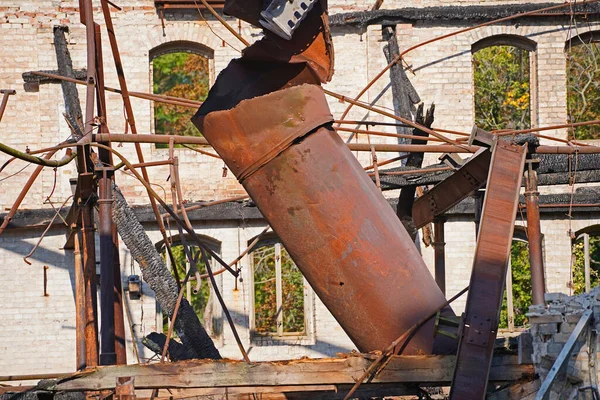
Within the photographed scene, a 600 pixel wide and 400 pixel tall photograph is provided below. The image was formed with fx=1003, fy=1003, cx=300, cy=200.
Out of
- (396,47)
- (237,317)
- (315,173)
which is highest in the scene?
(396,47)

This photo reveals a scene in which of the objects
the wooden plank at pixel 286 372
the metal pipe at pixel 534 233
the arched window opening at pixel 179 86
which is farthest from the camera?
the arched window opening at pixel 179 86

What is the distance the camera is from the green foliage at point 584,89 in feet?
72.6

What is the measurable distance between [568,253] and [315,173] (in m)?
11.5

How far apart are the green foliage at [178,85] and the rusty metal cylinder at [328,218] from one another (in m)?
20.8

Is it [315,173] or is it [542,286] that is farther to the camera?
[542,286]

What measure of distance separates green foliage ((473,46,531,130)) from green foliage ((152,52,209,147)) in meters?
7.23

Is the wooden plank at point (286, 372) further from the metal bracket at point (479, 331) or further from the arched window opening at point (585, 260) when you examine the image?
the arched window opening at point (585, 260)

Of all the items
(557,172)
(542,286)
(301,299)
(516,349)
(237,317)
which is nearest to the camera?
(516,349)

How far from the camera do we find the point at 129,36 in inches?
649

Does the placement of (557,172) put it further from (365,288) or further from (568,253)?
(365,288)

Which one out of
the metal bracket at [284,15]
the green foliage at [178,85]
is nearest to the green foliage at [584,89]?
the green foliage at [178,85]

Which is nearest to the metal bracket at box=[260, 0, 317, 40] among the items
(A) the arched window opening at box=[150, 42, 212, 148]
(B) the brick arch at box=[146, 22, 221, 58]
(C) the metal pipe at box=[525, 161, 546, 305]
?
(C) the metal pipe at box=[525, 161, 546, 305]

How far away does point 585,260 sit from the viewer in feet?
53.4

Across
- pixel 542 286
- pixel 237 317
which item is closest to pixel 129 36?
pixel 237 317
